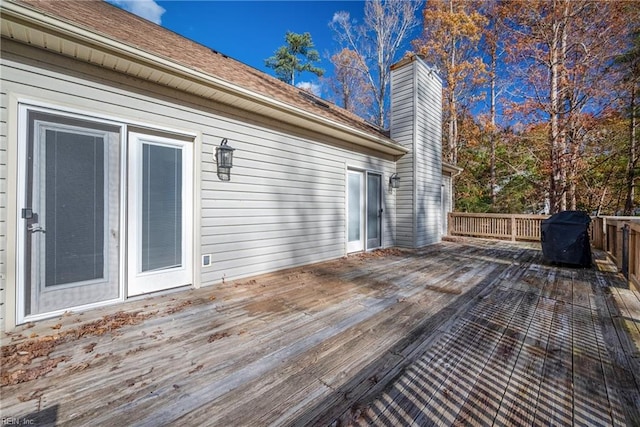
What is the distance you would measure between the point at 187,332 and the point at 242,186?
2137mm

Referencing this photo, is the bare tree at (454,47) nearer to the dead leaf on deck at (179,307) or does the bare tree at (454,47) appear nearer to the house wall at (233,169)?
the house wall at (233,169)

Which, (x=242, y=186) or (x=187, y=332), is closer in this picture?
(x=187, y=332)

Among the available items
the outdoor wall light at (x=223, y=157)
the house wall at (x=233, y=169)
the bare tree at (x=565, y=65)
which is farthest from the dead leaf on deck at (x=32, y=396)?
the bare tree at (x=565, y=65)

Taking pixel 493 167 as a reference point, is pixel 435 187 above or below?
below

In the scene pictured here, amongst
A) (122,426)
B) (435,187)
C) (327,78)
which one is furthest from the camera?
(327,78)

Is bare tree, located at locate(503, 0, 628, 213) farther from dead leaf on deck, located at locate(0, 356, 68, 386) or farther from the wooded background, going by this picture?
dead leaf on deck, located at locate(0, 356, 68, 386)

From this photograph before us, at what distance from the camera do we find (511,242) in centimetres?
787

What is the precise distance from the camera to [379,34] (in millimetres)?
12688

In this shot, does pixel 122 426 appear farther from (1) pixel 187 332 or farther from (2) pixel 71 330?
(2) pixel 71 330

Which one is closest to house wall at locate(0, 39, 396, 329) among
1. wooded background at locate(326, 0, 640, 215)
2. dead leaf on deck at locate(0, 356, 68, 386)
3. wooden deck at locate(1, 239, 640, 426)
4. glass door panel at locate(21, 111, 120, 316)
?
glass door panel at locate(21, 111, 120, 316)

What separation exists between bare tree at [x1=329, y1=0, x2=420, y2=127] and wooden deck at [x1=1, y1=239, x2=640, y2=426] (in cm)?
1252

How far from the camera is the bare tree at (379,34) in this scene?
40.2 feet

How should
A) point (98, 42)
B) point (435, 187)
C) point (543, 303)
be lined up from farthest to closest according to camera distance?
point (435, 187), point (543, 303), point (98, 42)

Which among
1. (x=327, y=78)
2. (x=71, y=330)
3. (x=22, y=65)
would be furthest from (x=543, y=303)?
(x=327, y=78)
